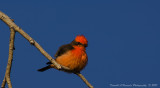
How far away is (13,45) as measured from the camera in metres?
4.09

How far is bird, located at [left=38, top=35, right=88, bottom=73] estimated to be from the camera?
22.7 feet

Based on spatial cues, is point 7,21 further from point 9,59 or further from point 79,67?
point 79,67

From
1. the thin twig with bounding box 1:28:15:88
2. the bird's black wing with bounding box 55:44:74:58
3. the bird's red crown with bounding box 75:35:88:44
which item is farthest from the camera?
the bird's black wing with bounding box 55:44:74:58

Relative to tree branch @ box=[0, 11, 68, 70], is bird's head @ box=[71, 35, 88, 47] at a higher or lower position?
higher

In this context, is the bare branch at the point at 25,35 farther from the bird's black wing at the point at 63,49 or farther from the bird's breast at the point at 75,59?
the bird's black wing at the point at 63,49

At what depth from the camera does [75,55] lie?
702 centimetres

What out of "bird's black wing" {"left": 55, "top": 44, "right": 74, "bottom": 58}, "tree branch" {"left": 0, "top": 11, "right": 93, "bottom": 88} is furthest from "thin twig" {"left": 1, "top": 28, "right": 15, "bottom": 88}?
"bird's black wing" {"left": 55, "top": 44, "right": 74, "bottom": 58}

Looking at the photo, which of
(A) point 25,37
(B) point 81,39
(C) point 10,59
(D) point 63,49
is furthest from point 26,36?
(D) point 63,49

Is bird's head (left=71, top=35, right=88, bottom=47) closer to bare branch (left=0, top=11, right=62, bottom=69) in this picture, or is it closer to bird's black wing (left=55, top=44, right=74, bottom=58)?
bird's black wing (left=55, top=44, right=74, bottom=58)

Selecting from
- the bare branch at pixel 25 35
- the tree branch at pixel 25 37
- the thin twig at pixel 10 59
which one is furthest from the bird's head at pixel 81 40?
the thin twig at pixel 10 59

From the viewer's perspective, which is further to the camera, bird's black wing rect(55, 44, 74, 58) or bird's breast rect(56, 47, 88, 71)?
bird's black wing rect(55, 44, 74, 58)

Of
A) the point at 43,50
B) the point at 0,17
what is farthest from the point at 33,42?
the point at 0,17

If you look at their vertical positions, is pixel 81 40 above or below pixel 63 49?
below

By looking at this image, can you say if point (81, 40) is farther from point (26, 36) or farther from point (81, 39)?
point (26, 36)
